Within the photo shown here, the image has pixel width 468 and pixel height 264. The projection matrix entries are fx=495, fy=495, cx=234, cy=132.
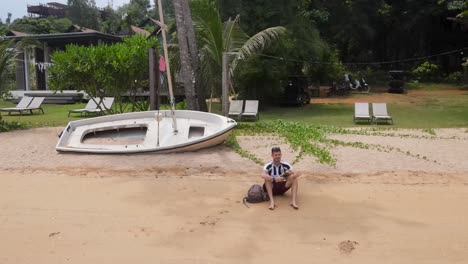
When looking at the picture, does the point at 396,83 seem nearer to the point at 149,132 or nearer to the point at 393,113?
the point at 393,113

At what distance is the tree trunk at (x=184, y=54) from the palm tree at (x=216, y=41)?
67 centimetres

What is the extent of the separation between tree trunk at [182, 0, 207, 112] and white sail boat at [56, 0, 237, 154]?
9.51 ft

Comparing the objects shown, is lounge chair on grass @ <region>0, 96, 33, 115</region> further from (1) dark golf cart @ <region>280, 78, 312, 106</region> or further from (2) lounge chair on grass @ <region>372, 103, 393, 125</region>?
(2) lounge chair on grass @ <region>372, 103, 393, 125</region>

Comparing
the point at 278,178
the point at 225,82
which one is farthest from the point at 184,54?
the point at 278,178

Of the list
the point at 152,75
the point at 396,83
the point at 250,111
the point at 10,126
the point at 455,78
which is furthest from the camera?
the point at 455,78

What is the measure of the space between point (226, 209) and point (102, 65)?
Result: 843 centimetres

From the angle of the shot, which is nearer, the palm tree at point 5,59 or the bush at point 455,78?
the palm tree at point 5,59

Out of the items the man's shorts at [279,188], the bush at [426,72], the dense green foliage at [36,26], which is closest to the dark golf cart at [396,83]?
the bush at [426,72]

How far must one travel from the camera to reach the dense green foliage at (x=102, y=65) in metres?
13.5

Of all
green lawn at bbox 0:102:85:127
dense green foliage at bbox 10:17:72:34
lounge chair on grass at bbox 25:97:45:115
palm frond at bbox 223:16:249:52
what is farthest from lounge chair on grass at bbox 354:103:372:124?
dense green foliage at bbox 10:17:72:34

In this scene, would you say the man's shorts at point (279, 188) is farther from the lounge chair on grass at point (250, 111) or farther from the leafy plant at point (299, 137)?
the lounge chair on grass at point (250, 111)

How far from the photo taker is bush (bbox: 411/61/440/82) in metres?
31.3

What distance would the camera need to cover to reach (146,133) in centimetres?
1084

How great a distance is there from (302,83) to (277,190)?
1494cm
